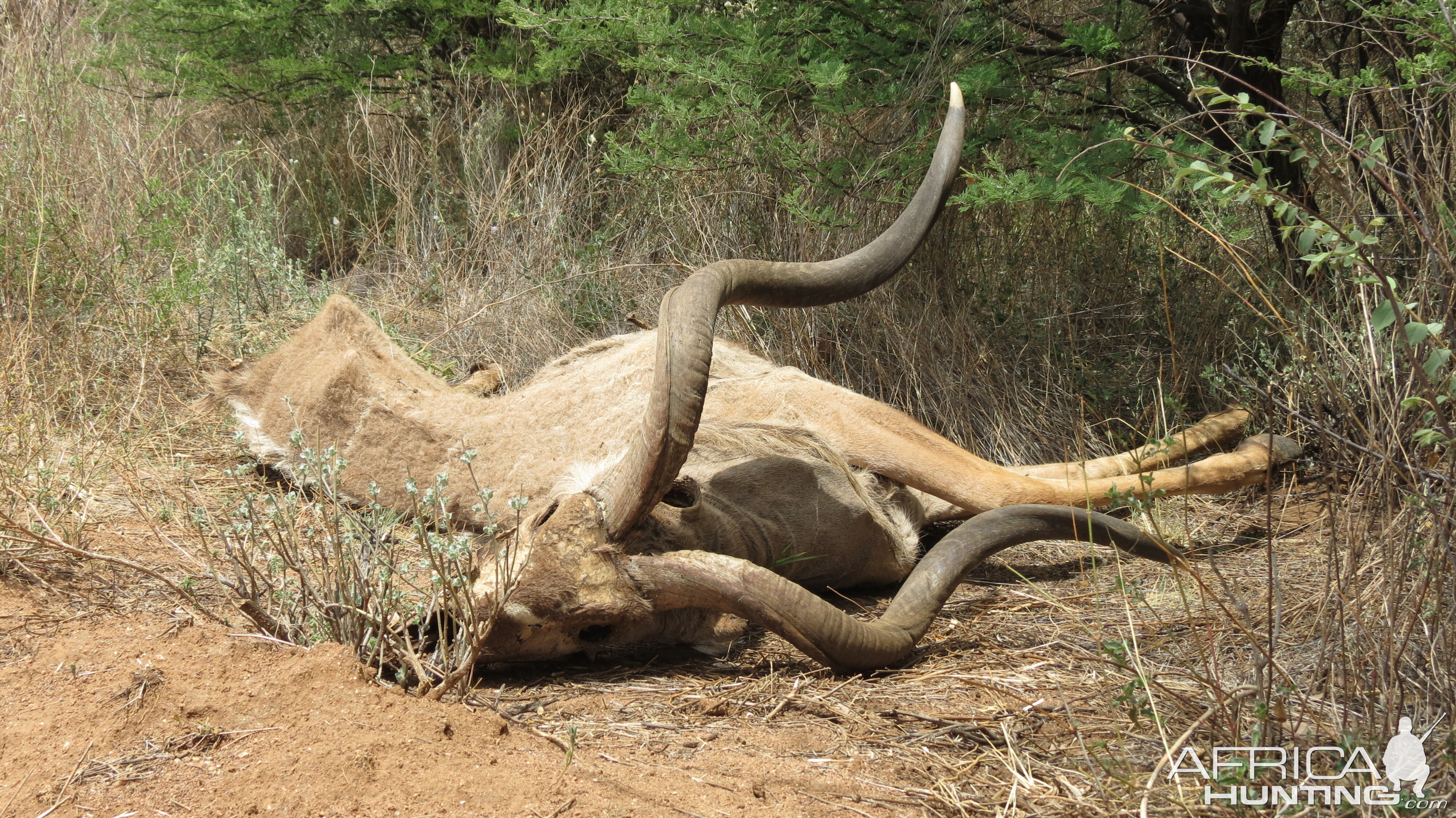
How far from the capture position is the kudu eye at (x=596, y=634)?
3.66 m

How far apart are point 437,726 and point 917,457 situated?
2508 millimetres

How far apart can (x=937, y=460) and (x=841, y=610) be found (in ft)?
4.56

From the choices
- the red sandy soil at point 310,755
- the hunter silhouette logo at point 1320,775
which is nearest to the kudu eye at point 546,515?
the red sandy soil at point 310,755

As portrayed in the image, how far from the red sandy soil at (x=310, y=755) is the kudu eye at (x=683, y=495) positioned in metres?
0.83

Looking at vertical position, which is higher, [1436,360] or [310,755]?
[1436,360]

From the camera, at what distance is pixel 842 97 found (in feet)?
17.4

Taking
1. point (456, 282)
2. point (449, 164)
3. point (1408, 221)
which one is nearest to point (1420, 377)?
point (1408, 221)

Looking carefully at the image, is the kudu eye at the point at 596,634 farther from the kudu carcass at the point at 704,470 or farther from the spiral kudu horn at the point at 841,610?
the spiral kudu horn at the point at 841,610

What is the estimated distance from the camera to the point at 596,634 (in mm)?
3689

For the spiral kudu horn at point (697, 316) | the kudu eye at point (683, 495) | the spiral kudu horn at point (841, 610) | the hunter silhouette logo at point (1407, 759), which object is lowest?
the spiral kudu horn at point (841, 610)

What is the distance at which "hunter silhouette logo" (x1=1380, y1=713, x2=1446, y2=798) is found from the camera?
7.51 feet

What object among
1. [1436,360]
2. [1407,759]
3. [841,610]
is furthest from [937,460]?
[1436,360]

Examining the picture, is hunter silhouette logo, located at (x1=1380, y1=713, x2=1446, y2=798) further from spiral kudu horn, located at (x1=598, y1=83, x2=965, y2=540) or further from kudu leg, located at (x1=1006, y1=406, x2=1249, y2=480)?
kudu leg, located at (x1=1006, y1=406, x2=1249, y2=480)

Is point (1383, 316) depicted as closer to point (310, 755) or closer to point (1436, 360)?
point (1436, 360)
